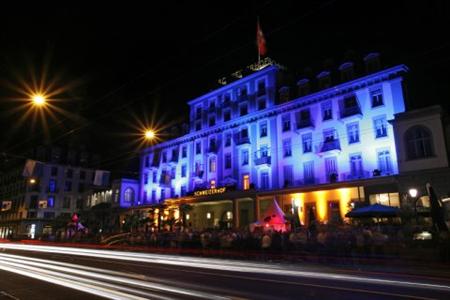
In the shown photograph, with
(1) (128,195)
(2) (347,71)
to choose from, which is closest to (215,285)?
(2) (347,71)

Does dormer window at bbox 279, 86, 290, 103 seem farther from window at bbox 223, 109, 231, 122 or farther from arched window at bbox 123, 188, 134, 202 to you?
arched window at bbox 123, 188, 134, 202

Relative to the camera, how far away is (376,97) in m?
31.6

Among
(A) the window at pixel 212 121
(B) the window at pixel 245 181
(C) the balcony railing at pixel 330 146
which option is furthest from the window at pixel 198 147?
(C) the balcony railing at pixel 330 146

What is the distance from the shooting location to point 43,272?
13266 mm

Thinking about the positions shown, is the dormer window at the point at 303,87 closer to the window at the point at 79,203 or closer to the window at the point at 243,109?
the window at the point at 243,109

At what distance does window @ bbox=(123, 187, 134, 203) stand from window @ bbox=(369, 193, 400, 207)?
3747cm

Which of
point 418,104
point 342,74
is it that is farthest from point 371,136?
point 342,74

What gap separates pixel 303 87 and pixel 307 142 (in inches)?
233

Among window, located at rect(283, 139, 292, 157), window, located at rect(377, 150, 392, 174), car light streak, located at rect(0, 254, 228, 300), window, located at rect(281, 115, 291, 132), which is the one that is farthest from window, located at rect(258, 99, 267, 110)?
car light streak, located at rect(0, 254, 228, 300)

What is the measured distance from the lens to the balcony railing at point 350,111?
1268 inches

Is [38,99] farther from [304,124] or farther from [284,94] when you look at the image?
[284,94]

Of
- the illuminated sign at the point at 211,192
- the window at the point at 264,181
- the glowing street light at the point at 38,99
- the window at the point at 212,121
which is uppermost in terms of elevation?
the window at the point at 212,121

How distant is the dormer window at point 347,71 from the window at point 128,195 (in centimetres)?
3568

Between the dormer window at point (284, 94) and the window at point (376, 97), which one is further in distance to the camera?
the dormer window at point (284, 94)
